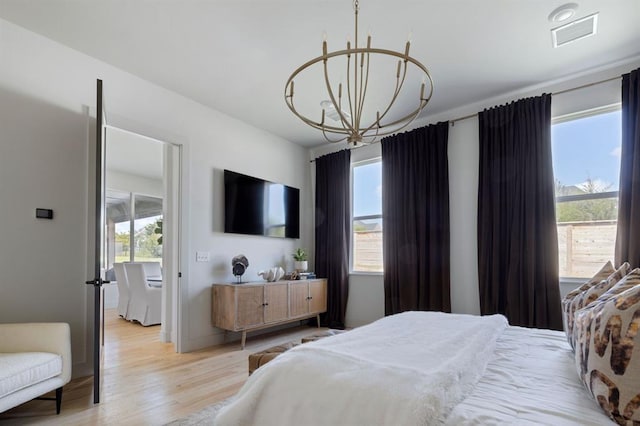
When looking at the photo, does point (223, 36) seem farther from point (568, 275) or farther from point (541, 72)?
point (568, 275)

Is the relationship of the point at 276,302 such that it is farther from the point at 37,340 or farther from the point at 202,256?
the point at 37,340

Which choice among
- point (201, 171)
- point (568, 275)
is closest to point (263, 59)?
point (201, 171)

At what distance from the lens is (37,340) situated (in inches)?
88.9

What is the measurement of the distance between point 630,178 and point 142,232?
26.1ft

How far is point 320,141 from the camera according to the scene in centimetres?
529

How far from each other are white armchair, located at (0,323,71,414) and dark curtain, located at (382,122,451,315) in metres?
3.33

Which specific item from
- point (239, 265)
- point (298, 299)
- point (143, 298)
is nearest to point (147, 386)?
point (239, 265)

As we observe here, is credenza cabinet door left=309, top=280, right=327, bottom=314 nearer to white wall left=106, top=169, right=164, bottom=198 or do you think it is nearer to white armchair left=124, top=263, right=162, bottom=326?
white armchair left=124, top=263, right=162, bottom=326

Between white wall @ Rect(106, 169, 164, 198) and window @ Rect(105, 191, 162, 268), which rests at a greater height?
white wall @ Rect(106, 169, 164, 198)

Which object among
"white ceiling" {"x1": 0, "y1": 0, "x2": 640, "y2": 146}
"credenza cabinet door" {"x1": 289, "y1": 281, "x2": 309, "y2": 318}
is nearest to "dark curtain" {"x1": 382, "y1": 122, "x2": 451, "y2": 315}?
"white ceiling" {"x1": 0, "y1": 0, "x2": 640, "y2": 146}

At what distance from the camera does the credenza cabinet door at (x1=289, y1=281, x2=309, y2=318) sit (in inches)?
172

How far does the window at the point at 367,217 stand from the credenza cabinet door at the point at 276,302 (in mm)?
1192

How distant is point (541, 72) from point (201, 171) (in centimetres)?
370

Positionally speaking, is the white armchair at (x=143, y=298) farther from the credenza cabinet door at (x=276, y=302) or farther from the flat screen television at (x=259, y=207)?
the credenza cabinet door at (x=276, y=302)
